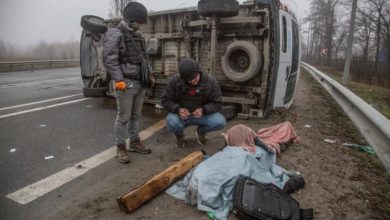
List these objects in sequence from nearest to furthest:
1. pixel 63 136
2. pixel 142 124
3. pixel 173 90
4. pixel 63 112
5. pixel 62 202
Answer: pixel 62 202
pixel 173 90
pixel 63 136
pixel 142 124
pixel 63 112

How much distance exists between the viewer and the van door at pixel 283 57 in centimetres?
536

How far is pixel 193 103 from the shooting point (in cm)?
414

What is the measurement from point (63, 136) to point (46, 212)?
7.52ft

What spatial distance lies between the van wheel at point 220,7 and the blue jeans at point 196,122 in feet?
6.25

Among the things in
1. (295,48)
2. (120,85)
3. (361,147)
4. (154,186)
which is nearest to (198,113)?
(120,85)

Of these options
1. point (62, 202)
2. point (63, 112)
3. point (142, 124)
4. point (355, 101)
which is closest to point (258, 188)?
point (62, 202)

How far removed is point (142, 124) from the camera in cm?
553

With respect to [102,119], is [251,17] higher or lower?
higher

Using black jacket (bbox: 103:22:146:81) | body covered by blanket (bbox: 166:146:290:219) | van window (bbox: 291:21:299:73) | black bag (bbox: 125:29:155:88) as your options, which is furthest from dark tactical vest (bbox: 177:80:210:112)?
van window (bbox: 291:21:299:73)

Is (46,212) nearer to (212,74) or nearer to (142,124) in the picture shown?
(142,124)

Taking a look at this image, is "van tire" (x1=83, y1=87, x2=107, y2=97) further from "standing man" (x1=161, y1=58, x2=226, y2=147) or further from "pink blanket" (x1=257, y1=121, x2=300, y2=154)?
"pink blanket" (x1=257, y1=121, x2=300, y2=154)

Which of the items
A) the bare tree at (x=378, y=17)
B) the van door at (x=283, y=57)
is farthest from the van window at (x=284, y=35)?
the bare tree at (x=378, y=17)

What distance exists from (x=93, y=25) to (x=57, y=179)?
4.61 m

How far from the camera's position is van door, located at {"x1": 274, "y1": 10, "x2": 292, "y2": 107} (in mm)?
5355
